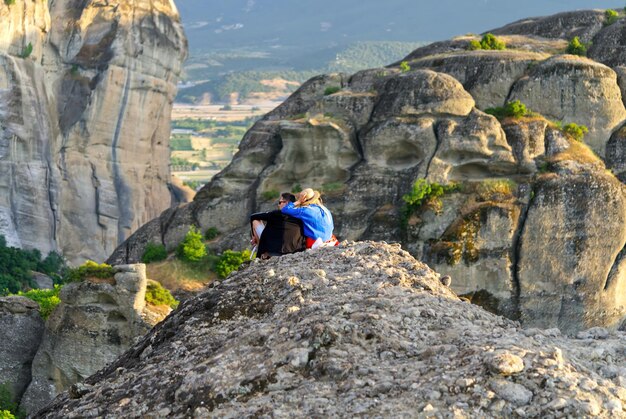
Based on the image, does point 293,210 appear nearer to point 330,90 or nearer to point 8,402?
point 8,402

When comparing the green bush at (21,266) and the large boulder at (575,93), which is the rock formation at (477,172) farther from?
the green bush at (21,266)

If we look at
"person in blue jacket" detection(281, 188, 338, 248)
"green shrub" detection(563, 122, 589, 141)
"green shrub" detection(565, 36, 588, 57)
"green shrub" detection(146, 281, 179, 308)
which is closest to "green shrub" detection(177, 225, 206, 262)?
Result: "green shrub" detection(146, 281, 179, 308)

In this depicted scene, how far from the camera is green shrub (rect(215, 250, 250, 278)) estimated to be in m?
42.0

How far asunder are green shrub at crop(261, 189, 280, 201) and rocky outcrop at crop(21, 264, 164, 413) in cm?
1283

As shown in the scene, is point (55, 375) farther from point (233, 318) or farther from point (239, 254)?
point (233, 318)

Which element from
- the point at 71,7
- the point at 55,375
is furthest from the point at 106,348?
the point at 71,7

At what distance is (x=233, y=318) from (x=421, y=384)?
2.61m

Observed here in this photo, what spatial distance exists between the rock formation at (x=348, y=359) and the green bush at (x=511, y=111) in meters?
34.8

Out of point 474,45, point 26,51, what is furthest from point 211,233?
point 26,51

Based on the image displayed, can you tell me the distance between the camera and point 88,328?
3547 cm

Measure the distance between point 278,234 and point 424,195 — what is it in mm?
30003

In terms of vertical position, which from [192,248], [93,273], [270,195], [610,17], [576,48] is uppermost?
[610,17]

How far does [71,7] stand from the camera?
257 feet

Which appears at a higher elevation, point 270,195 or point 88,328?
point 270,195
